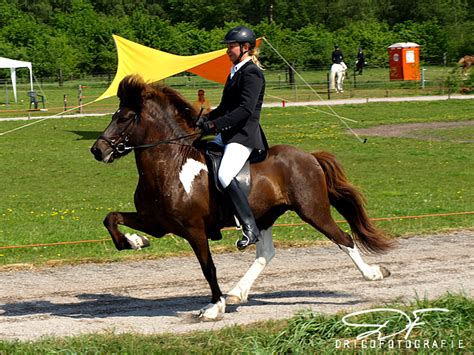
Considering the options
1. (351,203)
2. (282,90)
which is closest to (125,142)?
(351,203)

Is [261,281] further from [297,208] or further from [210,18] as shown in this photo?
[210,18]

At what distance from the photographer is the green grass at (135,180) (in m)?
13.3

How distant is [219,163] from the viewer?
916cm

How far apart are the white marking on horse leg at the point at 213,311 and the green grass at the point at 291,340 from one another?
813 mm

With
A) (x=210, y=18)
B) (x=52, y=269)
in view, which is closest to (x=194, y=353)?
(x=52, y=269)

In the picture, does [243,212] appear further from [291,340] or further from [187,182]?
[291,340]

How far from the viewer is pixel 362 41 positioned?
67250 mm

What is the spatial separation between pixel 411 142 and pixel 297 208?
17975 millimetres

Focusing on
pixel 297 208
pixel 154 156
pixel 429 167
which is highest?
pixel 154 156

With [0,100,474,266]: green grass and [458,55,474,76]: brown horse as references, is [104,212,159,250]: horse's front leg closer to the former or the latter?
[0,100,474,266]: green grass

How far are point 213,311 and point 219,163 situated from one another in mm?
1434

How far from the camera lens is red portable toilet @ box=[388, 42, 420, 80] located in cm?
5041

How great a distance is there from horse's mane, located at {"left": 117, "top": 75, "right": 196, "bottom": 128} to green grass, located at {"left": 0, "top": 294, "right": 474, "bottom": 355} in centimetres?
247

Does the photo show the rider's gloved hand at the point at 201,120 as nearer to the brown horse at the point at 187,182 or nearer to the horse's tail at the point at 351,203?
the brown horse at the point at 187,182
